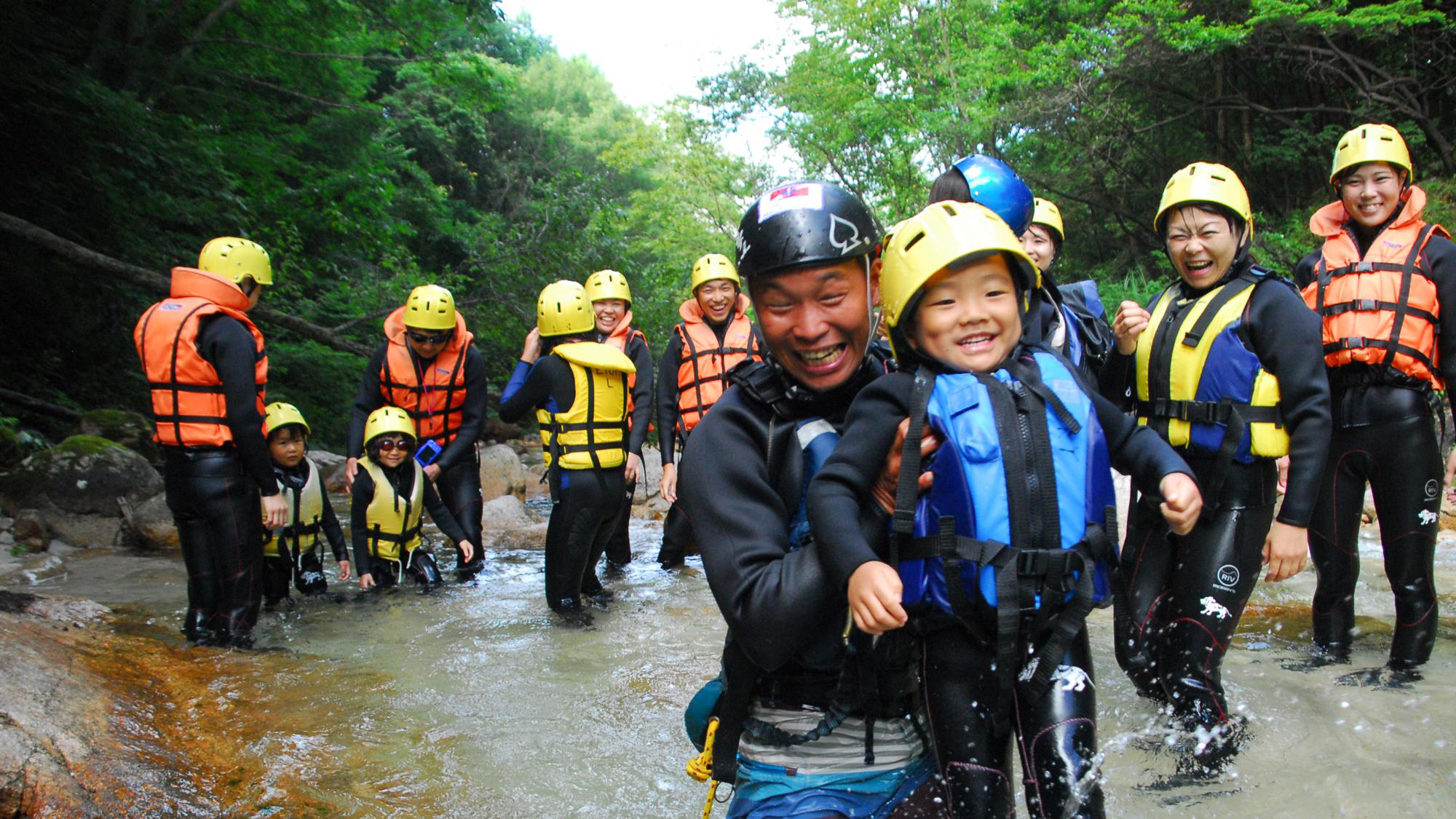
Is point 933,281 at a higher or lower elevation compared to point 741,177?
lower

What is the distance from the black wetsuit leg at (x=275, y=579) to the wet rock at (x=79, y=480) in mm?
3773

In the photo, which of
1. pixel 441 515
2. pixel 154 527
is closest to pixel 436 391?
pixel 441 515

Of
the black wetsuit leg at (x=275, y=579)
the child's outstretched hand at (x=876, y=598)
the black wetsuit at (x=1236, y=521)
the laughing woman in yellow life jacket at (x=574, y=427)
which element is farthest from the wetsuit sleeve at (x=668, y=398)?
the child's outstretched hand at (x=876, y=598)

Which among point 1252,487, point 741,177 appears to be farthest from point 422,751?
point 741,177

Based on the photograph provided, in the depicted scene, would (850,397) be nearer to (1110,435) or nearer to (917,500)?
(917,500)

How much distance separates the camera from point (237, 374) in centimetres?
525

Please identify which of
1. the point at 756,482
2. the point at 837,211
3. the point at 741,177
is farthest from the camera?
Result: the point at 741,177

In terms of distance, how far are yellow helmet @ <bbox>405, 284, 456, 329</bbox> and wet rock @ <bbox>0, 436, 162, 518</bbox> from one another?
4.49 meters

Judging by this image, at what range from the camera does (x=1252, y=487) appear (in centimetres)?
354

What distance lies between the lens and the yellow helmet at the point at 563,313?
6.77 metres

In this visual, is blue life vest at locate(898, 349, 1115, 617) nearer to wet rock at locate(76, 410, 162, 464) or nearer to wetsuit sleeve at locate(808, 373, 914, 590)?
wetsuit sleeve at locate(808, 373, 914, 590)

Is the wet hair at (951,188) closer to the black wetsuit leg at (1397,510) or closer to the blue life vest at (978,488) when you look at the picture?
the blue life vest at (978,488)

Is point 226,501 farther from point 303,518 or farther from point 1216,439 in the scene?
point 1216,439

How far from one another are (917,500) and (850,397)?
32cm
